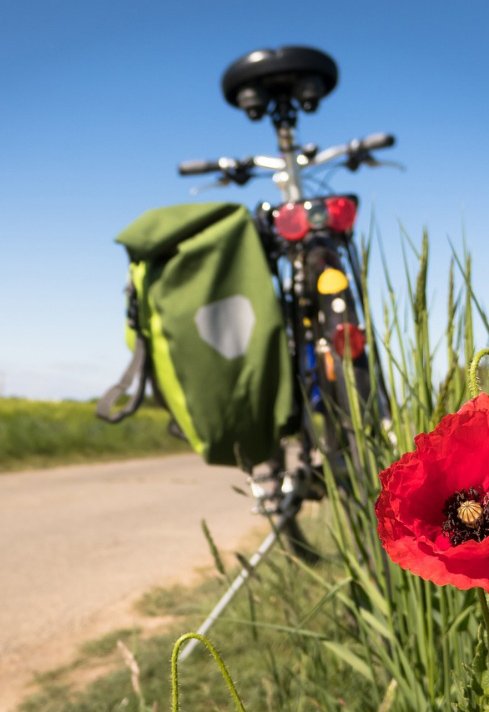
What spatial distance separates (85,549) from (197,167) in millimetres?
2162

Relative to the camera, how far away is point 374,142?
3.43 meters

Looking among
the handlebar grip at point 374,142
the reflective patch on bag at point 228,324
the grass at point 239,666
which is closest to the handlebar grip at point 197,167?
the handlebar grip at point 374,142

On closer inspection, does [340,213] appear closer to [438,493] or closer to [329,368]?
[329,368]

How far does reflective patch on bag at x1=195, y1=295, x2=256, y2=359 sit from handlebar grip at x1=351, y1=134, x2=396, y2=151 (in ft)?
4.64

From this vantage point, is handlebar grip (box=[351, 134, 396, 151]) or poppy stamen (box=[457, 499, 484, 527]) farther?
handlebar grip (box=[351, 134, 396, 151])

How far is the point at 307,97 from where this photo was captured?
311cm

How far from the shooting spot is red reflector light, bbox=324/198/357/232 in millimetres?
2533

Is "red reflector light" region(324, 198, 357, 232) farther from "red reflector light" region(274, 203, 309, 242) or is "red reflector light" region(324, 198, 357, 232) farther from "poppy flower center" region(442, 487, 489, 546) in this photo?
"poppy flower center" region(442, 487, 489, 546)

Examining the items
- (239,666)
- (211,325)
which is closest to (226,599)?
(239,666)

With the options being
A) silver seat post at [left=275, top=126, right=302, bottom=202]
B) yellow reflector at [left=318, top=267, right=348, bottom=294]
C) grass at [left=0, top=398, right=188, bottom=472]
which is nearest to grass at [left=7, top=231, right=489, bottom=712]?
yellow reflector at [left=318, top=267, right=348, bottom=294]

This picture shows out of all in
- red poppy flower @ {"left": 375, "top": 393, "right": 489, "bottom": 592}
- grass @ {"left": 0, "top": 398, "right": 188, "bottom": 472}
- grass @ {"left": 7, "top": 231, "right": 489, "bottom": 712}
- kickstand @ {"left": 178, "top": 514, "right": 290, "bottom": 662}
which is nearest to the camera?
red poppy flower @ {"left": 375, "top": 393, "right": 489, "bottom": 592}

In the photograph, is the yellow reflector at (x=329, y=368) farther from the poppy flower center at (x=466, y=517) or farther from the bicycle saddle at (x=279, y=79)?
the poppy flower center at (x=466, y=517)

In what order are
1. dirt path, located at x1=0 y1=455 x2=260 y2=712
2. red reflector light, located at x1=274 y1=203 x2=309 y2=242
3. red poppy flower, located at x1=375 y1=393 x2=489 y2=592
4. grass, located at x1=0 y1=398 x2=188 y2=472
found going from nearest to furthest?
1. red poppy flower, located at x1=375 y1=393 x2=489 y2=592
2. red reflector light, located at x1=274 y1=203 x2=309 y2=242
3. dirt path, located at x1=0 y1=455 x2=260 y2=712
4. grass, located at x1=0 y1=398 x2=188 y2=472

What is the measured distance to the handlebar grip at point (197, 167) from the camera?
3.48 metres
